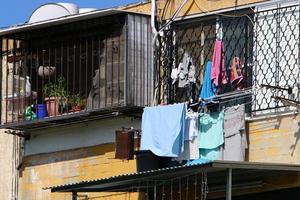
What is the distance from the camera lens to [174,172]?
17172 millimetres

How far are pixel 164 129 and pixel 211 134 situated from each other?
28.5 inches

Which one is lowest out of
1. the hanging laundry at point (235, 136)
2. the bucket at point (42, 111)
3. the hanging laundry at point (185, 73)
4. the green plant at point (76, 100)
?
the hanging laundry at point (235, 136)

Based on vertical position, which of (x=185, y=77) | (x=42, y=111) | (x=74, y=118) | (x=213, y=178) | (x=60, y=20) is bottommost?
(x=213, y=178)

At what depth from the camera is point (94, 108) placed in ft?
66.5

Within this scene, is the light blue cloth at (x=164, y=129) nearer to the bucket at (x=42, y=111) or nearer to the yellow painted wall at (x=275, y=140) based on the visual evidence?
the yellow painted wall at (x=275, y=140)

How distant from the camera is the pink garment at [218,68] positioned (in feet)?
62.1

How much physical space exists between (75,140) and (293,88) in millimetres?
4386

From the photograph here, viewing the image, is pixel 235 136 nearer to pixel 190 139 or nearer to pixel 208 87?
pixel 190 139

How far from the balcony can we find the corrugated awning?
153 centimetres

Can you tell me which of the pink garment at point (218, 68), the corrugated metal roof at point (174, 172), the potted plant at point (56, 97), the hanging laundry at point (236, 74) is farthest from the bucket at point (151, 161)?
the potted plant at point (56, 97)

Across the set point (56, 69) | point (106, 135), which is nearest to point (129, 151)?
point (106, 135)

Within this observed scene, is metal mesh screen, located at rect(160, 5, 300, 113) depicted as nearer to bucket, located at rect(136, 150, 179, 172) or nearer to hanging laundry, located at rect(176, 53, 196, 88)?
hanging laundry, located at rect(176, 53, 196, 88)

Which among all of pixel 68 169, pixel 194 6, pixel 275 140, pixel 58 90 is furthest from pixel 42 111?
pixel 275 140

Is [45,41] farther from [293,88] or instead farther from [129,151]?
[293,88]
